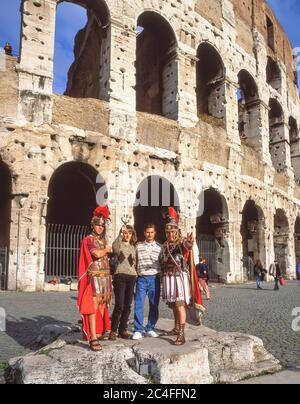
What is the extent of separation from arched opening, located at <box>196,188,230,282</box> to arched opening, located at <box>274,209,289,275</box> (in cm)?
479

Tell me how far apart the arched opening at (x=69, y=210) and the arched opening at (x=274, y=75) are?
11706 mm

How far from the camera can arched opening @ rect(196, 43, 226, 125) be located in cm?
1474

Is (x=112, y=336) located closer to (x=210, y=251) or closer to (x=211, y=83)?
(x=210, y=251)

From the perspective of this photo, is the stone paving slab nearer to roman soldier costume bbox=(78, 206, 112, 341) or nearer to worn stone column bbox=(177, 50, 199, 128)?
roman soldier costume bbox=(78, 206, 112, 341)

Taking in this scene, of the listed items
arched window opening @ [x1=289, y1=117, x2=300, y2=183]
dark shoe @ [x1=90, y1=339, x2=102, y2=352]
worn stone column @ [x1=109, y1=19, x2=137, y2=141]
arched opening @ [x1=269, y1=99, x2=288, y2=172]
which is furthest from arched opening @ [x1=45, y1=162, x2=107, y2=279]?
arched window opening @ [x1=289, y1=117, x2=300, y2=183]

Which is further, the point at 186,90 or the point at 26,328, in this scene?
the point at 186,90

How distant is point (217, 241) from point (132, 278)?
10.4 meters

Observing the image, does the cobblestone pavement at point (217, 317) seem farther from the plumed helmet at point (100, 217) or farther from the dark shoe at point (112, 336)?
the plumed helmet at point (100, 217)

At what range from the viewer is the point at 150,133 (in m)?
11.6

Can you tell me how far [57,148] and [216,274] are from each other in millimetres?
7472

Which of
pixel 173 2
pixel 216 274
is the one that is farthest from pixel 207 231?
pixel 173 2

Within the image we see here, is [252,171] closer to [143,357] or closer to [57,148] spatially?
[57,148]

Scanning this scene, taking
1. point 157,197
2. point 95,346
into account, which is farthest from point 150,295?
point 157,197

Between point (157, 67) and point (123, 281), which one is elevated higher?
point (157, 67)
